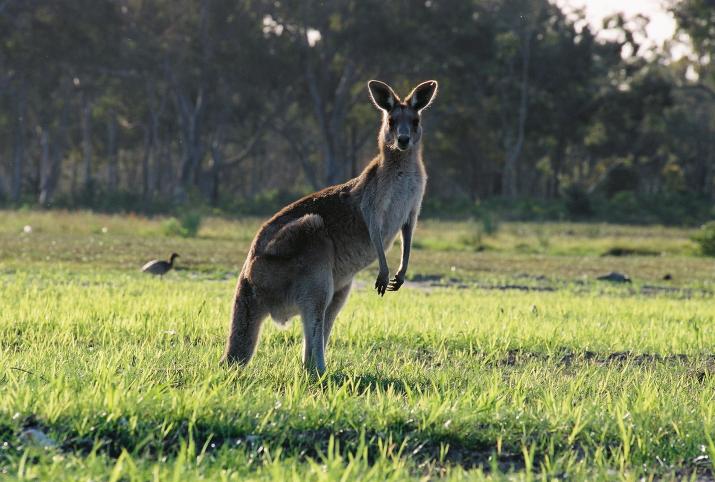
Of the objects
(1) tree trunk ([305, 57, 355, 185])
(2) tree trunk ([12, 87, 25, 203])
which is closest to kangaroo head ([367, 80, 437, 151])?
(1) tree trunk ([305, 57, 355, 185])

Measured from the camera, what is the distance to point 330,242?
6605 millimetres

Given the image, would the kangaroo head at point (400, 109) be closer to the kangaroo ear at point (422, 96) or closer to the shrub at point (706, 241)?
the kangaroo ear at point (422, 96)

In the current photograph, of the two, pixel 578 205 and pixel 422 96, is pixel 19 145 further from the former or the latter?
pixel 422 96

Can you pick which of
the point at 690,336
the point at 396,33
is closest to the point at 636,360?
the point at 690,336

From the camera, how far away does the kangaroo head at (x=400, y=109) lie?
6859 mm

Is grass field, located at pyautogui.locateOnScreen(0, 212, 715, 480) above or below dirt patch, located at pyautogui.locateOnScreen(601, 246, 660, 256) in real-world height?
below

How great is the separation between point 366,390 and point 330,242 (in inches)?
47.2

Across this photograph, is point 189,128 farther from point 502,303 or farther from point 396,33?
point 502,303

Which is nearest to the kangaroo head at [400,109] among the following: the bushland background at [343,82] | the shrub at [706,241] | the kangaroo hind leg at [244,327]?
the kangaroo hind leg at [244,327]

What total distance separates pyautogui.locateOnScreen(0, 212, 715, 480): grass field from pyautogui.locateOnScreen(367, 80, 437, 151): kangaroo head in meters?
1.71

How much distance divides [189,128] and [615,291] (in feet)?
125

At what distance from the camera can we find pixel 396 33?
4697cm

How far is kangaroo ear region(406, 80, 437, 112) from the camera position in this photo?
6.95 m

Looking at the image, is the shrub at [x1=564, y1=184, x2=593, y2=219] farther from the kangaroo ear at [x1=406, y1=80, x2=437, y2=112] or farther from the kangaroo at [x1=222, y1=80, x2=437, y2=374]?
the kangaroo at [x1=222, y1=80, x2=437, y2=374]
